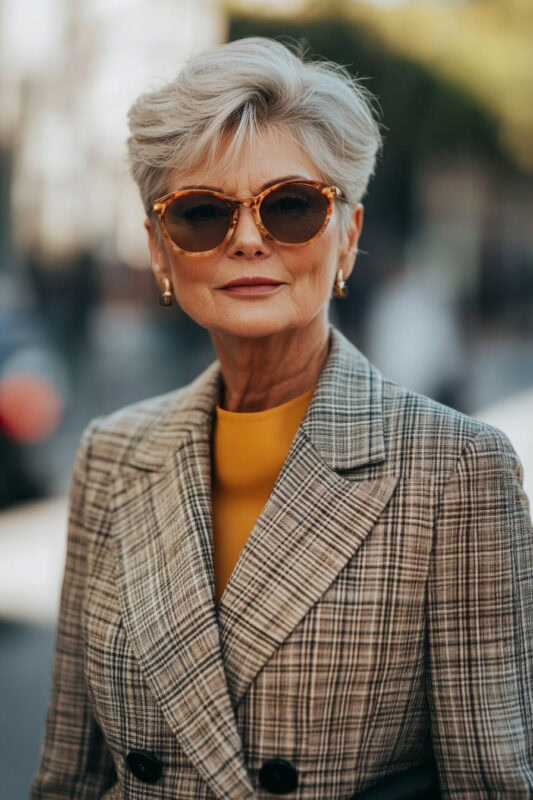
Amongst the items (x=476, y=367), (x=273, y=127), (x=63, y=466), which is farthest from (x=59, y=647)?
(x=476, y=367)

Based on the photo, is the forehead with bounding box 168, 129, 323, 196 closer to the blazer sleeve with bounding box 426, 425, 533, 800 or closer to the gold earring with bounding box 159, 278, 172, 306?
the gold earring with bounding box 159, 278, 172, 306

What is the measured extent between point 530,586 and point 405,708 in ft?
1.19

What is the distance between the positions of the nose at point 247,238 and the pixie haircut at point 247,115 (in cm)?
12

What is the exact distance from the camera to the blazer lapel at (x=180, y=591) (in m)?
1.90

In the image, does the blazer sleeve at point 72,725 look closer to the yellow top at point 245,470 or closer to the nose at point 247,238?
the yellow top at point 245,470

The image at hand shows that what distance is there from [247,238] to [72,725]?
1.32 m

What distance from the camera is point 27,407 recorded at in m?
8.10

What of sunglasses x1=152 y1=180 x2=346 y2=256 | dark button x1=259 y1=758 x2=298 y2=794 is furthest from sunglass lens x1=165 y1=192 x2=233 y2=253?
dark button x1=259 y1=758 x2=298 y2=794

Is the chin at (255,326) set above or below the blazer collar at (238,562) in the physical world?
above

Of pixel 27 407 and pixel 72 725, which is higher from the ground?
pixel 27 407

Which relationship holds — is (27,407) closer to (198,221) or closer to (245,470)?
(245,470)

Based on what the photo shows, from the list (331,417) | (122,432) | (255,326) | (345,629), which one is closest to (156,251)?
(255,326)

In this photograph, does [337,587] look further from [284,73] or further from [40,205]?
[40,205]

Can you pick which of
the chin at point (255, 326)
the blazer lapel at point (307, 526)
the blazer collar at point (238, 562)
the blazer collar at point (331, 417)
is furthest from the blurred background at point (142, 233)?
the chin at point (255, 326)
